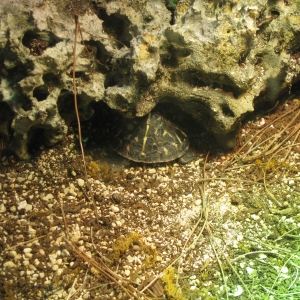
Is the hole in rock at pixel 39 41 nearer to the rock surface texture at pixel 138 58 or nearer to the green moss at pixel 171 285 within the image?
the rock surface texture at pixel 138 58

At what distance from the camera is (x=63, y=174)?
115 inches

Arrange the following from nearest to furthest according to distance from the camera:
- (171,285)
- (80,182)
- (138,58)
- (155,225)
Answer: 1. (171,285)
2. (138,58)
3. (155,225)
4. (80,182)

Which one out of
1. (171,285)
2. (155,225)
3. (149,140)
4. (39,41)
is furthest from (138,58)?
(171,285)

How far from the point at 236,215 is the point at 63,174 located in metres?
1.44

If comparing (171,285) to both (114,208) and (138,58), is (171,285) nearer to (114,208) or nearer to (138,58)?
(114,208)

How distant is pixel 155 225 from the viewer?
273 cm

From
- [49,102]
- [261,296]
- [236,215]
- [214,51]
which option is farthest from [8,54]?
[261,296]

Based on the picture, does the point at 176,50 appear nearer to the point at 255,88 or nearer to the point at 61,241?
the point at 255,88

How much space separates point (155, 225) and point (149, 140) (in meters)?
0.83

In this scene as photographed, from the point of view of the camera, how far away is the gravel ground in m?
2.37

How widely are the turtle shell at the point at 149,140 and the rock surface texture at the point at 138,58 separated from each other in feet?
1.06

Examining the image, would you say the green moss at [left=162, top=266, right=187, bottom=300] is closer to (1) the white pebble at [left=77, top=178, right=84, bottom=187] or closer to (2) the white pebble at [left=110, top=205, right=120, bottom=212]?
(2) the white pebble at [left=110, top=205, right=120, bottom=212]

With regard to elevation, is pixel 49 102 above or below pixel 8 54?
below

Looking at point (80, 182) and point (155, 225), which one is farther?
point (80, 182)
